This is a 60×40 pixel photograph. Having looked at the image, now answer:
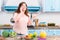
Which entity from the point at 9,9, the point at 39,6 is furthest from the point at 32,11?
the point at 9,9

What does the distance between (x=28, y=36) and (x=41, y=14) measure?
2.27m

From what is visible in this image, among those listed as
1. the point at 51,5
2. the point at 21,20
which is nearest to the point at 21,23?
the point at 21,20

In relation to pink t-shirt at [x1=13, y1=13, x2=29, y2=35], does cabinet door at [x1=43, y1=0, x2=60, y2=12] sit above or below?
above

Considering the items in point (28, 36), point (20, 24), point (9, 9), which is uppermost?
point (9, 9)

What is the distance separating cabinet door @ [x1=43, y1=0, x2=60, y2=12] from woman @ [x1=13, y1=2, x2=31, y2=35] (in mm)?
2054

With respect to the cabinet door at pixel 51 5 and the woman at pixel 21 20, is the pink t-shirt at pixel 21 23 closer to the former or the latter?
the woman at pixel 21 20

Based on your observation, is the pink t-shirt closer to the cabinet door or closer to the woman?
the woman

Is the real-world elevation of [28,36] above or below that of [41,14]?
below

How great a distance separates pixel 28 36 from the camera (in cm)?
173

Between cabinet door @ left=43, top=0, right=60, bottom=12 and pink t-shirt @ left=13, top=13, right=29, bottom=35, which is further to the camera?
cabinet door @ left=43, top=0, right=60, bottom=12

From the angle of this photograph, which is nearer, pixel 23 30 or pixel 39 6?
pixel 23 30

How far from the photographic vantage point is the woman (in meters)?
1.79

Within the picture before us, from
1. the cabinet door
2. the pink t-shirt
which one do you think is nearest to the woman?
the pink t-shirt

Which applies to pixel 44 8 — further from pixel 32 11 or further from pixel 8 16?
pixel 8 16
